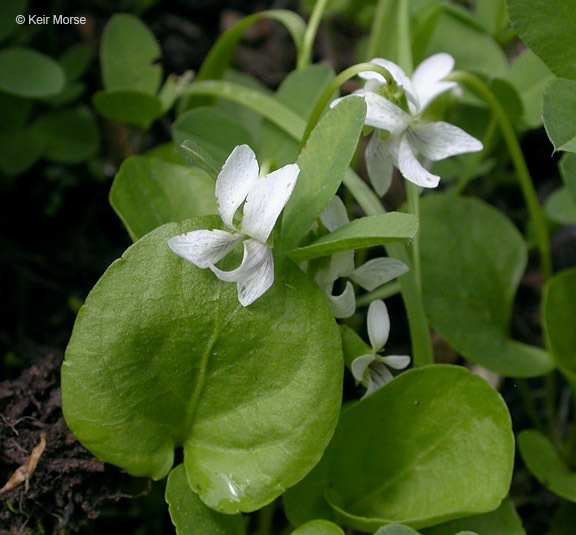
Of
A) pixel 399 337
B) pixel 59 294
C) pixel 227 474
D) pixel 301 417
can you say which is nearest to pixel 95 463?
pixel 227 474

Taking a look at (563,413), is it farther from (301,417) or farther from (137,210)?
(137,210)

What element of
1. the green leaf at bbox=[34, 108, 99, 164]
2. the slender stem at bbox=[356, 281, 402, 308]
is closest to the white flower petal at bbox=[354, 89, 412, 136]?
the slender stem at bbox=[356, 281, 402, 308]

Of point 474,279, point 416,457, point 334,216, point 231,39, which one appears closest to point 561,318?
point 474,279

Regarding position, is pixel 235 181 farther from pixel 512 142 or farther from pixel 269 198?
pixel 512 142

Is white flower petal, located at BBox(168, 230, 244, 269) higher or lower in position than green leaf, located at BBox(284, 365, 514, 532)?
higher

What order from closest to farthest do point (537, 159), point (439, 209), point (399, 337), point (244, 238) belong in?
point (244, 238) < point (439, 209) < point (399, 337) < point (537, 159)

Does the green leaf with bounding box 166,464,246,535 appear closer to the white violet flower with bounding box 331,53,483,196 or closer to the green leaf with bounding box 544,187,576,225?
the white violet flower with bounding box 331,53,483,196
